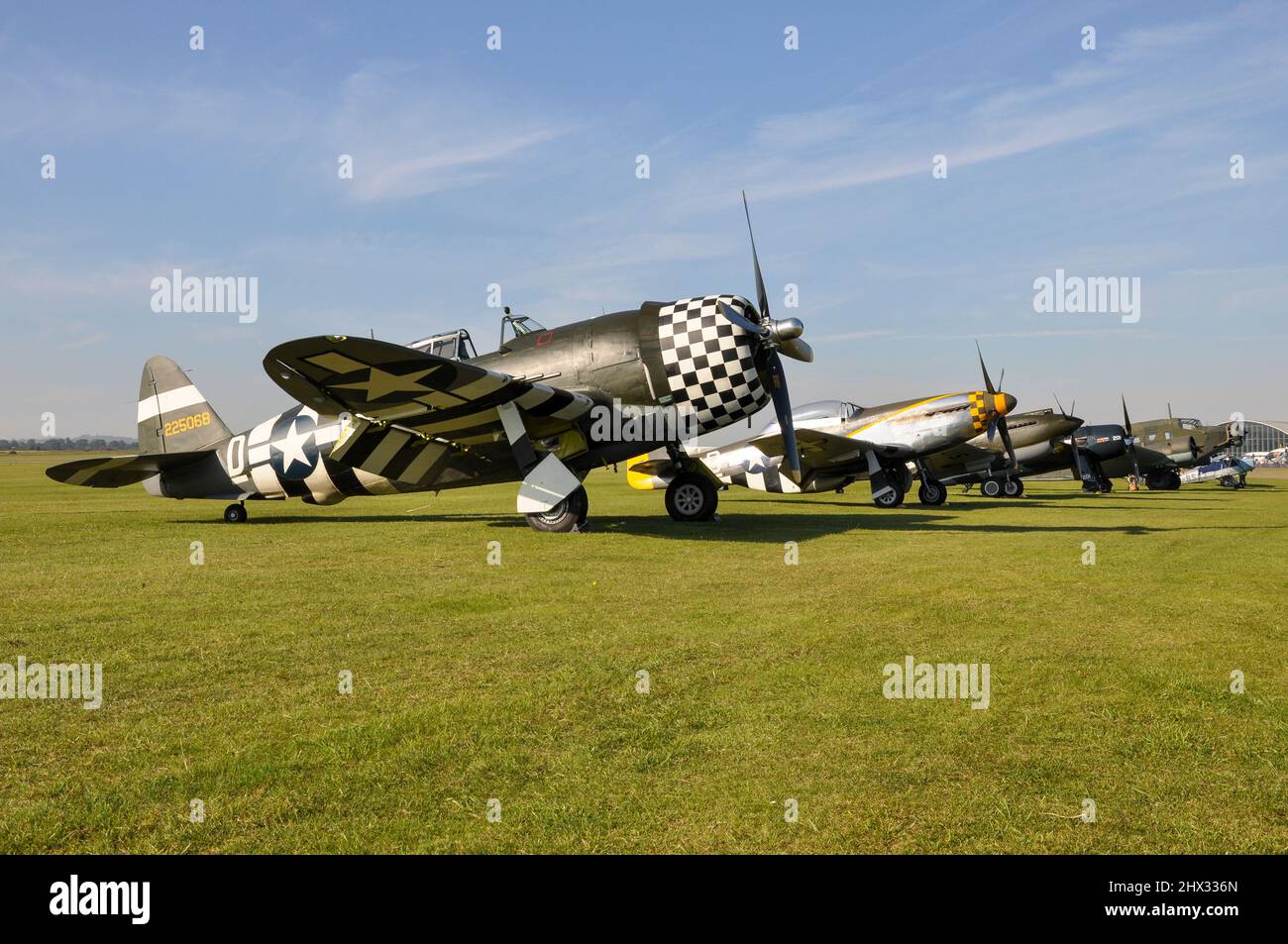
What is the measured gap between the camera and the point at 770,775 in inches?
129

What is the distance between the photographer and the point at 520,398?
1230 centimetres

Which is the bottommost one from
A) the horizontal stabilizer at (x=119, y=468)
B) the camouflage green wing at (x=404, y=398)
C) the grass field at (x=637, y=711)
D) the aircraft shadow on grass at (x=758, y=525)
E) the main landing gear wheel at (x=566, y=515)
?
the grass field at (x=637, y=711)

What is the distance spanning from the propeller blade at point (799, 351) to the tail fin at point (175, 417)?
1064 cm

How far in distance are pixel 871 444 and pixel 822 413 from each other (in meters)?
2.25

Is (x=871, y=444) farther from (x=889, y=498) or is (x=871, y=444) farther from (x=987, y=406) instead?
(x=987, y=406)

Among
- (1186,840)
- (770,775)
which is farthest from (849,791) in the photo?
(1186,840)

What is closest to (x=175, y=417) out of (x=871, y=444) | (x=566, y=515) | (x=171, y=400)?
(x=171, y=400)

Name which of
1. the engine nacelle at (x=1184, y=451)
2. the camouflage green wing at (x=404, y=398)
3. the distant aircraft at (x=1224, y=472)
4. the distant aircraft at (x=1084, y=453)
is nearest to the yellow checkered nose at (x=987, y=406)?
the distant aircraft at (x=1084, y=453)

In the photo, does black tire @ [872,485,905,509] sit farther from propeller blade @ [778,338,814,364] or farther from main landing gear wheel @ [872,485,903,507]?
propeller blade @ [778,338,814,364]

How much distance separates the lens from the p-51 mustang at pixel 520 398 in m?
11.6

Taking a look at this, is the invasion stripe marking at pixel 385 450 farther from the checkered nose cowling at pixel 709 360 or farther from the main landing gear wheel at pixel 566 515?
the checkered nose cowling at pixel 709 360

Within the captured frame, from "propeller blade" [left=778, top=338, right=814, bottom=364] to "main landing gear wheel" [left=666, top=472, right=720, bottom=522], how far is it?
9.08 ft
